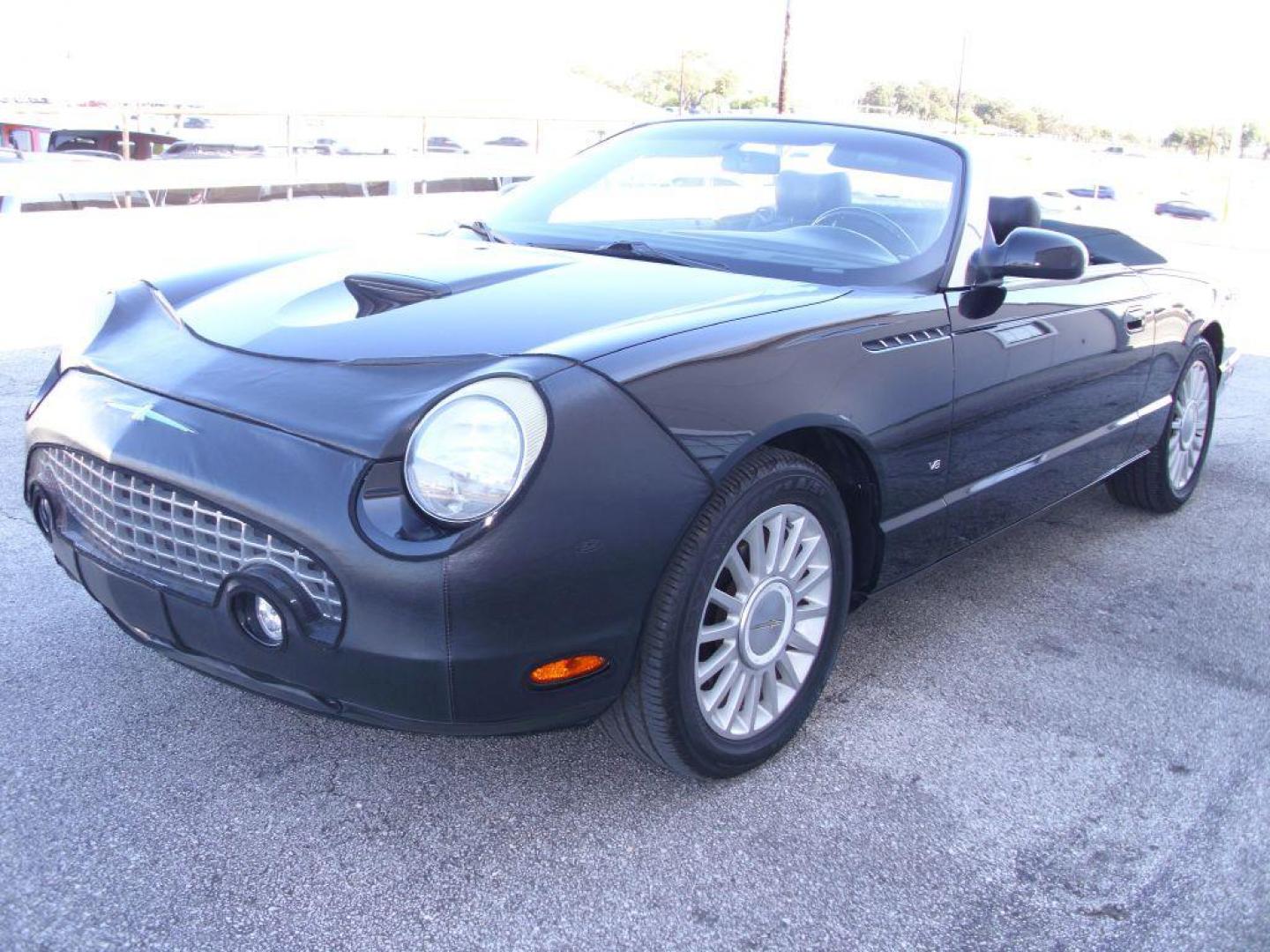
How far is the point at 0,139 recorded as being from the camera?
15.5 metres

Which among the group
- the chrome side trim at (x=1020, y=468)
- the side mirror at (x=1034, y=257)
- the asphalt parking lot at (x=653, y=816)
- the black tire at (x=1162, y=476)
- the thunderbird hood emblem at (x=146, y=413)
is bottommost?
the asphalt parking lot at (x=653, y=816)

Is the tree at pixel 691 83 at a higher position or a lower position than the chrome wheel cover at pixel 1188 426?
higher

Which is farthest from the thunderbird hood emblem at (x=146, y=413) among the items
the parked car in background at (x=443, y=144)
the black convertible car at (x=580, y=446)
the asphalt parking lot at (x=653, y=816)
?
the parked car in background at (x=443, y=144)

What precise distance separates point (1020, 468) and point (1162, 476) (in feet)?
4.96

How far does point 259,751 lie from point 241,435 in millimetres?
804

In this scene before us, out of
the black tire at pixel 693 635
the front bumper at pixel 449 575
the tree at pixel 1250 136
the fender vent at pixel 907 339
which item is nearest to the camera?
the front bumper at pixel 449 575

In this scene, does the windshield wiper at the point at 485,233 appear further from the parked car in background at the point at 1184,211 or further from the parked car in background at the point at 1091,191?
the parked car in background at the point at 1184,211

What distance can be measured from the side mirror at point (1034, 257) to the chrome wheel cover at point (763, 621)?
1042mm

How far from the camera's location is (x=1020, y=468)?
11.8ft

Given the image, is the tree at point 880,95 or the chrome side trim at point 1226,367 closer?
the chrome side trim at point 1226,367

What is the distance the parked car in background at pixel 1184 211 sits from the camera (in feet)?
81.6

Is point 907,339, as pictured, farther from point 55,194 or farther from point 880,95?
point 880,95

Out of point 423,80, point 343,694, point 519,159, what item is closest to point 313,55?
point 423,80

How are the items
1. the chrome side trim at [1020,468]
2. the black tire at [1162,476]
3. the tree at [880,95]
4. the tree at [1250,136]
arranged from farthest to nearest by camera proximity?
1. the tree at [1250,136]
2. the tree at [880,95]
3. the black tire at [1162,476]
4. the chrome side trim at [1020,468]
